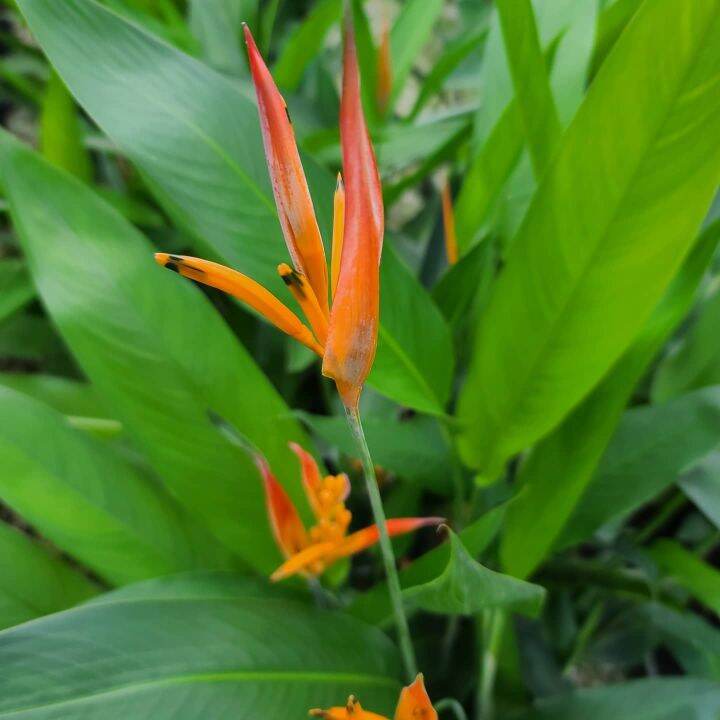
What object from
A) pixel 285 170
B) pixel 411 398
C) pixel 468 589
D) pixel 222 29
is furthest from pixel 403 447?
pixel 222 29

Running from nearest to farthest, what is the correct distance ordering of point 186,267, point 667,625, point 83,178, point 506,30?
point 186,267 → point 506,30 → point 667,625 → point 83,178

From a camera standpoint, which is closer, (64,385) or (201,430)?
(201,430)

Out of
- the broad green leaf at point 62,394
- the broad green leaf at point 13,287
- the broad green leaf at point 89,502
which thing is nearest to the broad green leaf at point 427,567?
the broad green leaf at point 89,502

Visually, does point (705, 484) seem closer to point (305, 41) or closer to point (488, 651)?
point (488, 651)

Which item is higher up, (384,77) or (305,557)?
(384,77)

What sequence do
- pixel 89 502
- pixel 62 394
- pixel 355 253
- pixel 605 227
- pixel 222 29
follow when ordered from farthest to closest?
1. pixel 222 29
2. pixel 62 394
3. pixel 89 502
4. pixel 605 227
5. pixel 355 253

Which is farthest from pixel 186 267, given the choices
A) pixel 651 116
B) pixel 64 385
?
pixel 64 385

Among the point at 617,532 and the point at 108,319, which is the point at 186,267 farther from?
the point at 617,532
